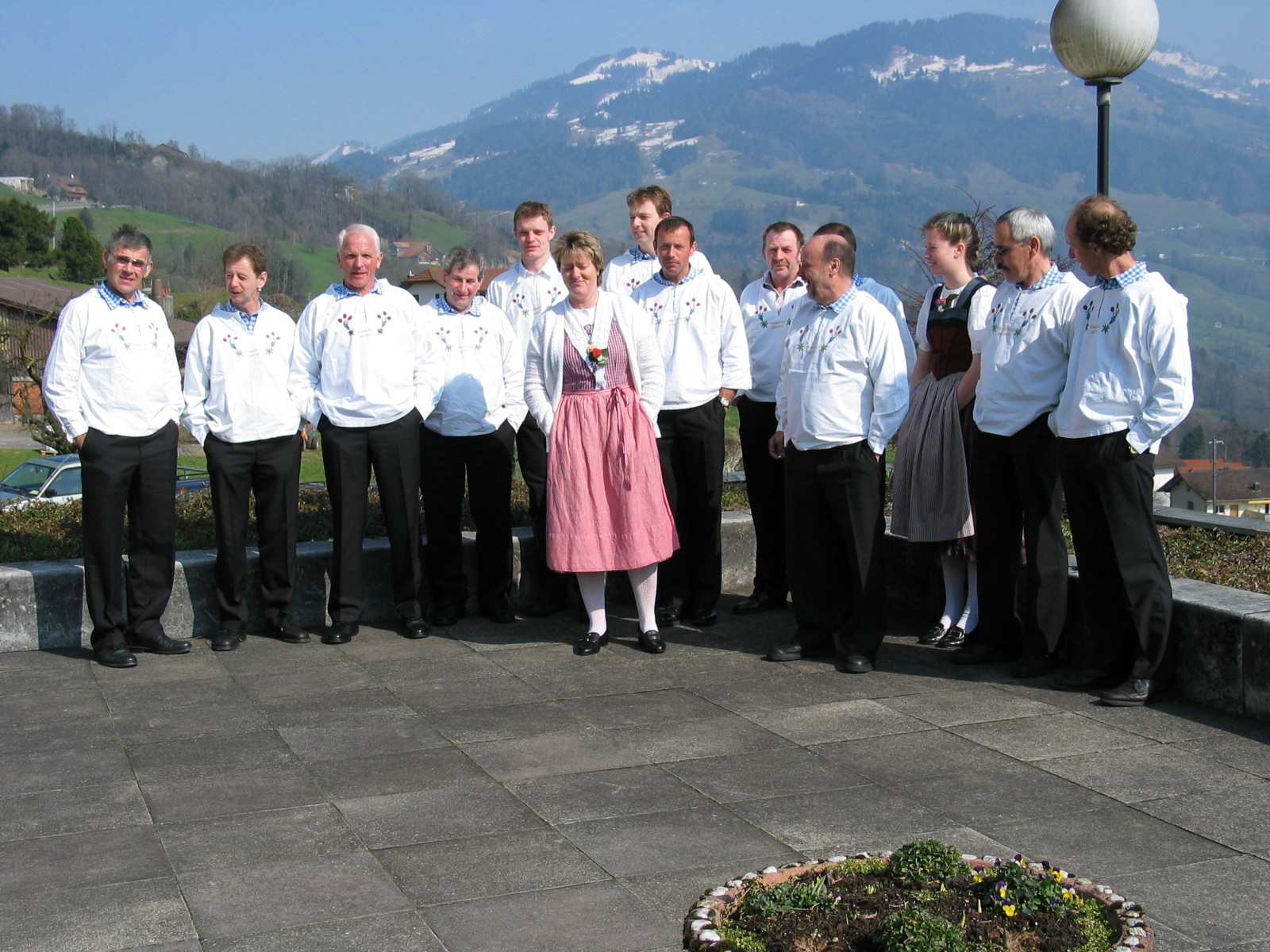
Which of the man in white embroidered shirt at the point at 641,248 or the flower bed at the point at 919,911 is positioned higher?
the man in white embroidered shirt at the point at 641,248

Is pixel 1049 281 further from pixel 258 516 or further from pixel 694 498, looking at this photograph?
pixel 258 516

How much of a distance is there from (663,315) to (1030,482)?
2231 mm

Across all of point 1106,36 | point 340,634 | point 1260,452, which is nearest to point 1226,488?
point 1260,452

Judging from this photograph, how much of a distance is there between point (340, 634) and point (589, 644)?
1361 millimetres

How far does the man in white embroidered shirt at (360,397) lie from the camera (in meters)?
6.82

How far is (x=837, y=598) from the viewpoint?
6457mm

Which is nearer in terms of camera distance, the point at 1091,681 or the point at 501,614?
the point at 1091,681

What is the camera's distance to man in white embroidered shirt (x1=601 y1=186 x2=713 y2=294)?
299 inches

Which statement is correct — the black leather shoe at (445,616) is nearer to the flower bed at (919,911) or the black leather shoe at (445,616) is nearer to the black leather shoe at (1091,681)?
the black leather shoe at (1091,681)

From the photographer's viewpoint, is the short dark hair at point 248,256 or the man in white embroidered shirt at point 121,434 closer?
the man in white embroidered shirt at point 121,434

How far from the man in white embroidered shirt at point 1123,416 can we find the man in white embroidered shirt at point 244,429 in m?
3.87

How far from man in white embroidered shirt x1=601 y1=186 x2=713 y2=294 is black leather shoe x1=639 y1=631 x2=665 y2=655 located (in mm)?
2114

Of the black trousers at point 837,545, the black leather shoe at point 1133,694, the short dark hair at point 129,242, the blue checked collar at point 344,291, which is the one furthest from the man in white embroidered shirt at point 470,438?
the black leather shoe at point 1133,694

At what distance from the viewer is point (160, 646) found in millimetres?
6543
